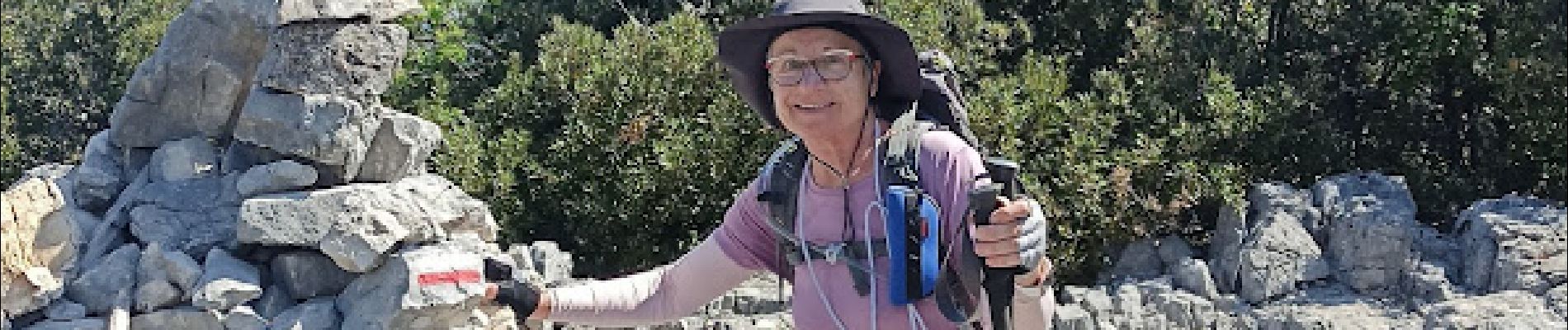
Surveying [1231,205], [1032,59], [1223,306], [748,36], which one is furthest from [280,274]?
[1032,59]

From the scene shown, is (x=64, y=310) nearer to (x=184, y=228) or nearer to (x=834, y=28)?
(x=184, y=228)

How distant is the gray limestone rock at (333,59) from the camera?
5.11 meters

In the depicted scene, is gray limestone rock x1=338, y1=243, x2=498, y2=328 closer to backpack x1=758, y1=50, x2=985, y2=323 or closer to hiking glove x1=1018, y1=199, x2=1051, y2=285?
backpack x1=758, y1=50, x2=985, y2=323

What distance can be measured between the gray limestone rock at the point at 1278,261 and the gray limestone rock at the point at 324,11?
4.91 meters

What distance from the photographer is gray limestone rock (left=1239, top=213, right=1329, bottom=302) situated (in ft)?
27.6

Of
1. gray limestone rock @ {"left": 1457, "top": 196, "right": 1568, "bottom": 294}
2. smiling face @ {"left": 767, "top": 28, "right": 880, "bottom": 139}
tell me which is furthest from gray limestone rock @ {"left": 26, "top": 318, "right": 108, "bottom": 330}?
gray limestone rock @ {"left": 1457, "top": 196, "right": 1568, "bottom": 294}

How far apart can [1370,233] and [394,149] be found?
5.17 m

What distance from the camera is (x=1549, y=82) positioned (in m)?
11.1

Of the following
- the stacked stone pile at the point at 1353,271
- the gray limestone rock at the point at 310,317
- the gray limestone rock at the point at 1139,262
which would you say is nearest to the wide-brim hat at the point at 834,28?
the gray limestone rock at the point at 310,317

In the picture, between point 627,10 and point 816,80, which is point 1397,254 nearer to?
point 816,80

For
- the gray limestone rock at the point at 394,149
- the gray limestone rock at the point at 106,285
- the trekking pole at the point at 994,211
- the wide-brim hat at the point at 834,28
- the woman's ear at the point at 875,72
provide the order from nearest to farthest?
the trekking pole at the point at 994,211 < the wide-brim hat at the point at 834,28 < the woman's ear at the point at 875,72 < the gray limestone rock at the point at 106,285 < the gray limestone rock at the point at 394,149

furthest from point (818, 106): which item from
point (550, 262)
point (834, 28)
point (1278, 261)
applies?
point (1278, 261)

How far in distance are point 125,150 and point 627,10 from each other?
866 centimetres

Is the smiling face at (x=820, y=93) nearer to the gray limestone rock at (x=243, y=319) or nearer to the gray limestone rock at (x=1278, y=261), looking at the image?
the gray limestone rock at (x=243, y=319)
